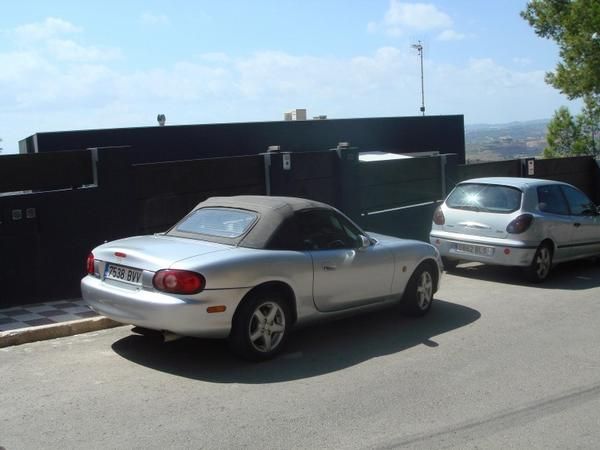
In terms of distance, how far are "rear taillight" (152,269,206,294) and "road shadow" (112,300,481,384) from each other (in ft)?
2.40

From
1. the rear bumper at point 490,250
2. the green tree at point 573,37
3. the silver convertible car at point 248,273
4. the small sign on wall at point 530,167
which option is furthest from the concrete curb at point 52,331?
the green tree at point 573,37

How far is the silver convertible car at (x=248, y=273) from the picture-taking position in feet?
20.5

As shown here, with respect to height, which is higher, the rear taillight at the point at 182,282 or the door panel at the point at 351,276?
the rear taillight at the point at 182,282

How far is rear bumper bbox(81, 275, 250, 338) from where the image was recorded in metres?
6.16

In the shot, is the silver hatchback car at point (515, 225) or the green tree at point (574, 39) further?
the green tree at point (574, 39)

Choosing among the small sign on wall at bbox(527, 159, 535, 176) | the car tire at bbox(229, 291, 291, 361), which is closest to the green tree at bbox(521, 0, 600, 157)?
the small sign on wall at bbox(527, 159, 535, 176)

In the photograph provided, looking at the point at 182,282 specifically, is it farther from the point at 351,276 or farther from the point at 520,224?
the point at 520,224

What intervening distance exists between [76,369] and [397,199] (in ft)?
30.5

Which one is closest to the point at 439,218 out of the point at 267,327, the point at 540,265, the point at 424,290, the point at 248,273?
the point at 540,265

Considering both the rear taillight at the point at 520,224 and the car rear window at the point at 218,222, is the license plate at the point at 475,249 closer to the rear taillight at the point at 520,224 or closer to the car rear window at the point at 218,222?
the rear taillight at the point at 520,224

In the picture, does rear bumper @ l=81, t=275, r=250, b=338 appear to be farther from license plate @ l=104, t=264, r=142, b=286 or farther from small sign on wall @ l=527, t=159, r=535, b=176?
small sign on wall @ l=527, t=159, r=535, b=176

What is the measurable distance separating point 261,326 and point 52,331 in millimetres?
2395

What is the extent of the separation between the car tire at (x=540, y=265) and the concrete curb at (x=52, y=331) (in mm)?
6090

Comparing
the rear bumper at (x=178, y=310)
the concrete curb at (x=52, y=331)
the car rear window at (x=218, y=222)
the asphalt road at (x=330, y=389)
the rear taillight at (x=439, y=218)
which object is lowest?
the asphalt road at (x=330, y=389)
